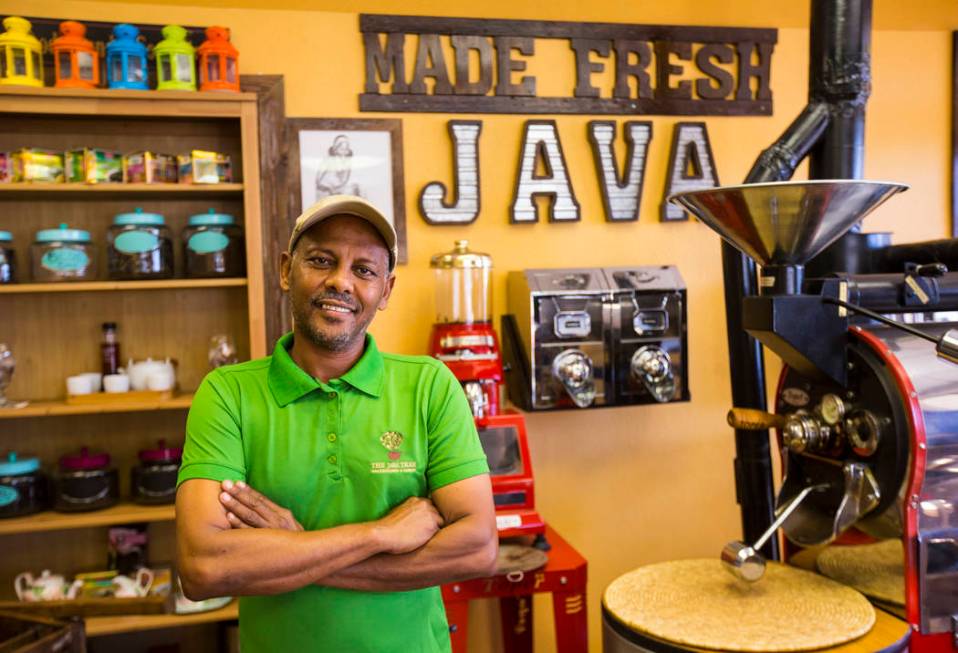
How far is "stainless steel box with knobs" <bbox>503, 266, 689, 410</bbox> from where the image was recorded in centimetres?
279

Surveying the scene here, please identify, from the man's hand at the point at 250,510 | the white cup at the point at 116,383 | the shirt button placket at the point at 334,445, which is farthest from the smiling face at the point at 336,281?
the white cup at the point at 116,383

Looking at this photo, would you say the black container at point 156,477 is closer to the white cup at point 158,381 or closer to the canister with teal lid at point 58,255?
the white cup at point 158,381

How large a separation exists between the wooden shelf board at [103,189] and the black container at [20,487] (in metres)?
0.88

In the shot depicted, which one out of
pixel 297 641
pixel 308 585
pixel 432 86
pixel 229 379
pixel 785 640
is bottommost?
pixel 785 640

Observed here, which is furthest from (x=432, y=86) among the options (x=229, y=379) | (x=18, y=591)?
(x=18, y=591)

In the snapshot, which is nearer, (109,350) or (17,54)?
(17,54)

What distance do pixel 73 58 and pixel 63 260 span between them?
0.66m

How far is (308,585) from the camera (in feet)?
4.77

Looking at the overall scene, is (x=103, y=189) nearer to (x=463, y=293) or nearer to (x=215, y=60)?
(x=215, y=60)

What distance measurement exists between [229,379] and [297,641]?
50 cm

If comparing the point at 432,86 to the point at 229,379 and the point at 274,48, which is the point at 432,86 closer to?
the point at 274,48

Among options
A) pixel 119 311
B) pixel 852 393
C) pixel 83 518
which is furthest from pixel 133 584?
pixel 852 393

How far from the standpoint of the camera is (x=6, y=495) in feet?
8.68

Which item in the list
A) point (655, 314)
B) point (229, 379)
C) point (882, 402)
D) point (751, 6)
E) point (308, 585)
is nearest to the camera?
point (308, 585)
